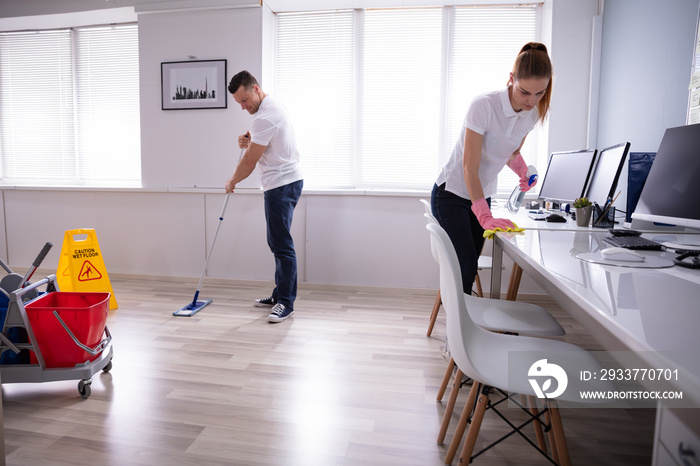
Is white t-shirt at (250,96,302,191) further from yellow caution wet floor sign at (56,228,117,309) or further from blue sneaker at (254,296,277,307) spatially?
yellow caution wet floor sign at (56,228,117,309)

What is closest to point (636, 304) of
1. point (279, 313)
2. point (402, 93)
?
point (279, 313)

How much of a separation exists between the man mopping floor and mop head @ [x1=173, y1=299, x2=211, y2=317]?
55 cm

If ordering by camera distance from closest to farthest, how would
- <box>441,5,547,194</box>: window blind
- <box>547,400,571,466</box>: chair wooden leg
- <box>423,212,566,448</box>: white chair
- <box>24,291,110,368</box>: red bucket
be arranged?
<box>547,400,571,466</box>: chair wooden leg → <box>423,212,566,448</box>: white chair → <box>24,291,110,368</box>: red bucket → <box>441,5,547,194</box>: window blind

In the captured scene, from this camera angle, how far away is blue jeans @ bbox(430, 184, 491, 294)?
1802mm

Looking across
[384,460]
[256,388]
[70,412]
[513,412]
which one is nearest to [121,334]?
[70,412]

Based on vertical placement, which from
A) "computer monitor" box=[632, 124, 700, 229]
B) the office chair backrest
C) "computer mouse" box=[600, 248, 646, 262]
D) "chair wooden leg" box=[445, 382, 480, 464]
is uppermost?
"computer monitor" box=[632, 124, 700, 229]

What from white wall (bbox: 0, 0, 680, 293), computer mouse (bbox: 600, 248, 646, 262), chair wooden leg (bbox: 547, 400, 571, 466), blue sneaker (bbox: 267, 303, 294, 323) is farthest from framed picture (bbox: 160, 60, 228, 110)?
chair wooden leg (bbox: 547, 400, 571, 466)

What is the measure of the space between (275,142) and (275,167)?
0.16 meters

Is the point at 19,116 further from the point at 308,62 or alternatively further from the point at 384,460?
the point at 384,460

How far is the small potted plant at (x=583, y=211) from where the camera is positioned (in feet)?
6.26

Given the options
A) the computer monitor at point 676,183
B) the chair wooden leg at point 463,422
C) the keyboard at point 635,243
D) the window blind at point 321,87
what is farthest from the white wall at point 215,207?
the chair wooden leg at point 463,422

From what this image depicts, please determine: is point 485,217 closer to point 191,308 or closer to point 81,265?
point 191,308

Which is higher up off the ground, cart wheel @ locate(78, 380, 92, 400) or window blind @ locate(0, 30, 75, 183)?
window blind @ locate(0, 30, 75, 183)

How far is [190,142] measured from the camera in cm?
376
